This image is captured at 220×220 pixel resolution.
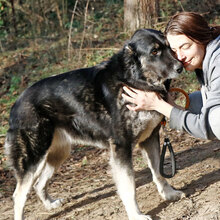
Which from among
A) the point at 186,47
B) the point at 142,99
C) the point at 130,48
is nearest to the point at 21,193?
the point at 142,99

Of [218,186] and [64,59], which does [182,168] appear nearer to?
[218,186]

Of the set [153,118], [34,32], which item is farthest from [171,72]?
[34,32]

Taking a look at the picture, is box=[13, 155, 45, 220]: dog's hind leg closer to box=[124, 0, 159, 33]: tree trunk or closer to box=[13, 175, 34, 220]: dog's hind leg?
box=[13, 175, 34, 220]: dog's hind leg

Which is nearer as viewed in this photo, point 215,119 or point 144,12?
point 215,119

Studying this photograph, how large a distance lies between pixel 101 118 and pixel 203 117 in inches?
43.9

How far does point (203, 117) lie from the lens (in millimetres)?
3035

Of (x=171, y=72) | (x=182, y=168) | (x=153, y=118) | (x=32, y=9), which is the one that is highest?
(x=32, y=9)

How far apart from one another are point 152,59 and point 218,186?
5.05 ft

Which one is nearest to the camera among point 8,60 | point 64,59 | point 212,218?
point 212,218

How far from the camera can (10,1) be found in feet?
38.1

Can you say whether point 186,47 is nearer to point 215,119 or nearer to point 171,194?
point 215,119

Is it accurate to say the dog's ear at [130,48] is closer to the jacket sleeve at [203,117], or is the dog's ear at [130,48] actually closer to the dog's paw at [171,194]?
the jacket sleeve at [203,117]

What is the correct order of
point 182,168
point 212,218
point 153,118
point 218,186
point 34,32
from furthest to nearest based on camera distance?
point 34,32 < point 182,168 < point 218,186 < point 153,118 < point 212,218

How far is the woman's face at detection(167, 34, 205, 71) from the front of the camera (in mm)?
3129
